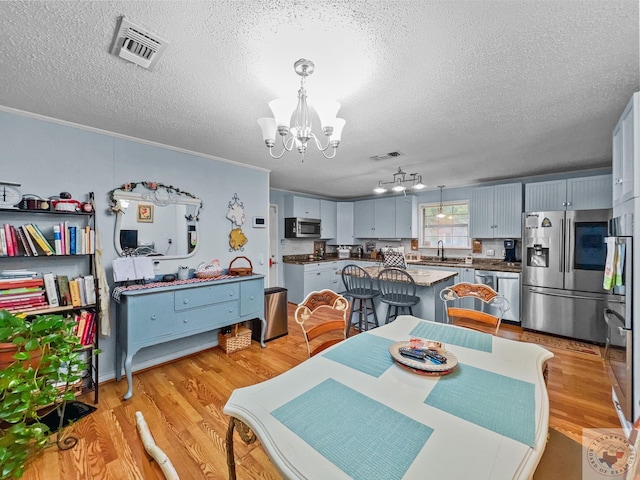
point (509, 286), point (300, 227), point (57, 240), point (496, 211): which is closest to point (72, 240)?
point (57, 240)

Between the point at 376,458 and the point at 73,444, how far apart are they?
2.19m

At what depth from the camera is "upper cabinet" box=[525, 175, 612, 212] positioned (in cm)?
354

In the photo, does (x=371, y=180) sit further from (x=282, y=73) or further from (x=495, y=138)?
(x=282, y=73)

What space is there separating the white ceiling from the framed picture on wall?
70 cm

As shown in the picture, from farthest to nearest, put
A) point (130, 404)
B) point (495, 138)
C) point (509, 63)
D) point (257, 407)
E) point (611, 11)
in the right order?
point (495, 138) < point (130, 404) < point (509, 63) < point (611, 11) < point (257, 407)

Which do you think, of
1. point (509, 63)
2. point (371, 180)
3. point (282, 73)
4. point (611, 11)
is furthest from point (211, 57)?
point (371, 180)

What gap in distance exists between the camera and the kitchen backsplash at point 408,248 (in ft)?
15.6

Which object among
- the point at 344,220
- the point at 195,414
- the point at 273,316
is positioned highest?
the point at 344,220

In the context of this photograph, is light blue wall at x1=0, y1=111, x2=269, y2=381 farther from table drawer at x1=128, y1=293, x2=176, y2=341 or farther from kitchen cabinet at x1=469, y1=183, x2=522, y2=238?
kitchen cabinet at x1=469, y1=183, x2=522, y2=238

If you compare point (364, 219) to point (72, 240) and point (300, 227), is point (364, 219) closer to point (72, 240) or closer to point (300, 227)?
point (300, 227)

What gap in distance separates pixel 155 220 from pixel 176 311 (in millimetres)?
1010

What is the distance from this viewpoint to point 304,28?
1.27 metres

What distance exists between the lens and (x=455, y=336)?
170 cm

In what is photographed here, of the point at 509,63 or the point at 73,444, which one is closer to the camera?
the point at 509,63
